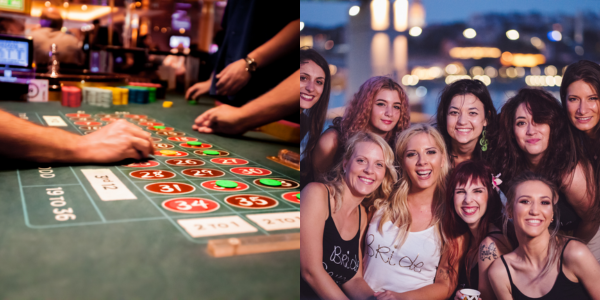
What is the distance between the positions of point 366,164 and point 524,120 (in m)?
A: 0.33

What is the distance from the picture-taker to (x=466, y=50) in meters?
0.93

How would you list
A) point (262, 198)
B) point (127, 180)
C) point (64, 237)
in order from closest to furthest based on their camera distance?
point (64, 237)
point (262, 198)
point (127, 180)

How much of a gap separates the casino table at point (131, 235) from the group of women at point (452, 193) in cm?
14

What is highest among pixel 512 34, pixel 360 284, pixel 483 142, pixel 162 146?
pixel 512 34

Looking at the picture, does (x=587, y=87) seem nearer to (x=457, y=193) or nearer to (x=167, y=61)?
(x=457, y=193)

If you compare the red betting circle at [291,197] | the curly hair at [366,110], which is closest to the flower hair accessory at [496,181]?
the curly hair at [366,110]

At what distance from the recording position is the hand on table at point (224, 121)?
7.93 ft

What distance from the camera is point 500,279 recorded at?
0.89m

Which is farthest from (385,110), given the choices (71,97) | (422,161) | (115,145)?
(71,97)

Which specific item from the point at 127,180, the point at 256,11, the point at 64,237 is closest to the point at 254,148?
the point at 127,180

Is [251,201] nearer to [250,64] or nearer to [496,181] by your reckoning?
[496,181]

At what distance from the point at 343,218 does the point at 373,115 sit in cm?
23

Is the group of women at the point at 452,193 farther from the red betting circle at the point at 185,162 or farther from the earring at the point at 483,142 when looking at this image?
the red betting circle at the point at 185,162

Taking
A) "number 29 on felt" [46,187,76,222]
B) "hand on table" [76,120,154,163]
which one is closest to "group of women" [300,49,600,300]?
"number 29 on felt" [46,187,76,222]
